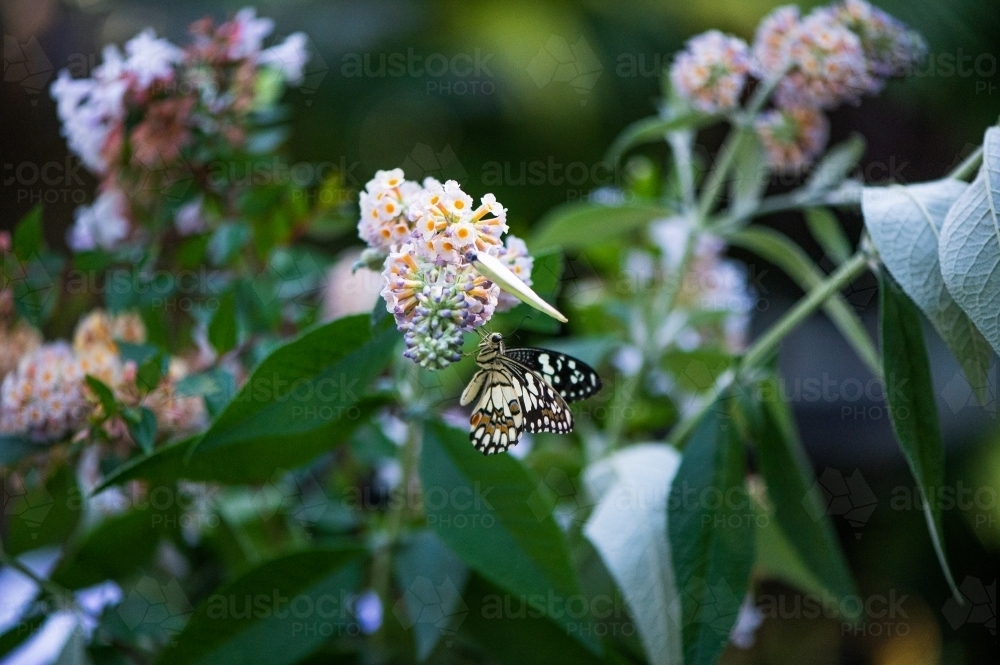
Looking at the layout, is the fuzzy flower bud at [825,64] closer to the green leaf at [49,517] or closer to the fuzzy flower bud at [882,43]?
the fuzzy flower bud at [882,43]

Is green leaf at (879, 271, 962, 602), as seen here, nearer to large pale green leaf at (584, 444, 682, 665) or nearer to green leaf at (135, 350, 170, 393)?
large pale green leaf at (584, 444, 682, 665)

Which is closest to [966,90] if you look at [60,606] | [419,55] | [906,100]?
[906,100]

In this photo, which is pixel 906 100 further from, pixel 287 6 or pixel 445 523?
pixel 445 523

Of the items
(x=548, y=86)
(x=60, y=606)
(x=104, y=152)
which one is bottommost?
(x=548, y=86)

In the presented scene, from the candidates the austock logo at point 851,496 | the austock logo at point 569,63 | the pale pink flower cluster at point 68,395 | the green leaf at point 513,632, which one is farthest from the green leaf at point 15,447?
the austock logo at point 569,63

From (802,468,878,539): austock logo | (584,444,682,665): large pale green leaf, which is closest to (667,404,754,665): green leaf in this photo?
(584,444,682,665): large pale green leaf

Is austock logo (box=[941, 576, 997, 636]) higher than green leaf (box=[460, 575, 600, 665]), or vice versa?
green leaf (box=[460, 575, 600, 665])

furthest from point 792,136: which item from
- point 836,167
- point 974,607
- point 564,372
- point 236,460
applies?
point 974,607
